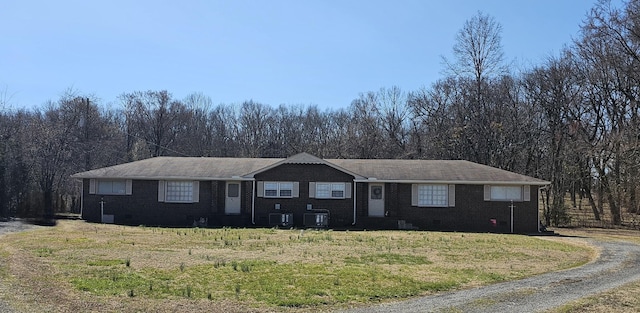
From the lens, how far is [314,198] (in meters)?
28.9

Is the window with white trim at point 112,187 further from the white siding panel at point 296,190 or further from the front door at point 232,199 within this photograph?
the white siding panel at point 296,190

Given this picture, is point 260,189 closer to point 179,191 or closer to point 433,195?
point 179,191

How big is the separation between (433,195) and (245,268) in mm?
17270

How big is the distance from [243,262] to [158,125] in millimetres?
48002

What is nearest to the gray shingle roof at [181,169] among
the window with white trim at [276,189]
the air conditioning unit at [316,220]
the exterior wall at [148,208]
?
the exterior wall at [148,208]

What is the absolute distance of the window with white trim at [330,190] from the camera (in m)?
29.0

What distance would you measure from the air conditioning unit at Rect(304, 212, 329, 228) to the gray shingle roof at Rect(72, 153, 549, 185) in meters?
2.49

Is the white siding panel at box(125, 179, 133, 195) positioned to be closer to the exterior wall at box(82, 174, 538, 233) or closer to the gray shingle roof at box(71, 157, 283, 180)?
the exterior wall at box(82, 174, 538, 233)

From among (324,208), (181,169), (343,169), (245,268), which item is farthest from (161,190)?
(245,268)

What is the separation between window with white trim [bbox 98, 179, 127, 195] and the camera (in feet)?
97.5

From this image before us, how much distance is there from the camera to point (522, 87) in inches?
1757

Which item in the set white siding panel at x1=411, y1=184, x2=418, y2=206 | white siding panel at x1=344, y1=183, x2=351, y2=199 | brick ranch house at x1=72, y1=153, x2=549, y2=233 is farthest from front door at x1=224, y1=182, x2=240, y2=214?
white siding panel at x1=411, y1=184, x2=418, y2=206

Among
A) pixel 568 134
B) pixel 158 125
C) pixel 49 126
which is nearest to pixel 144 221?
pixel 49 126

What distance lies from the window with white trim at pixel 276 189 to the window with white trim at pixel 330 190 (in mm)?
1513
